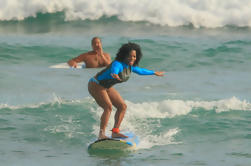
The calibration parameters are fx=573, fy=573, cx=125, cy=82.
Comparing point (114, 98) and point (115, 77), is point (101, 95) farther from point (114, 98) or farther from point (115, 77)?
point (115, 77)

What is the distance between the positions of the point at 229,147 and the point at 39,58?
33.8 ft

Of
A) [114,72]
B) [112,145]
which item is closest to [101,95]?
[114,72]

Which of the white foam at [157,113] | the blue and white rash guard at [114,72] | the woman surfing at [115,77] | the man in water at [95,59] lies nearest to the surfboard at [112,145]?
the woman surfing at [115,77]

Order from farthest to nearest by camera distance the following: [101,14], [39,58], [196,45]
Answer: [101,14], [196,45], [39,58]

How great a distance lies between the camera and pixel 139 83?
45.8 feet

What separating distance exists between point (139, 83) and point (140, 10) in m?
9.22

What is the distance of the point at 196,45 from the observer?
19234 millimetres

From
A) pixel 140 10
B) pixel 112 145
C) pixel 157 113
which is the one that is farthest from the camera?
pixel 140 10

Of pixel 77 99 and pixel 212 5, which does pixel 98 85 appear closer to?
pixel 77 99

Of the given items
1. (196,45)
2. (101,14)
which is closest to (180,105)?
(196,45)

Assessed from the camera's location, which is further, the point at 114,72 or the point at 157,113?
the point at 157,113

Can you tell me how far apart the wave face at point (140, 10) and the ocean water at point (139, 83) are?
0.13ft

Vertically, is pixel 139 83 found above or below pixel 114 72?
below

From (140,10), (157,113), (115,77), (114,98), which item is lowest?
(157,113)
